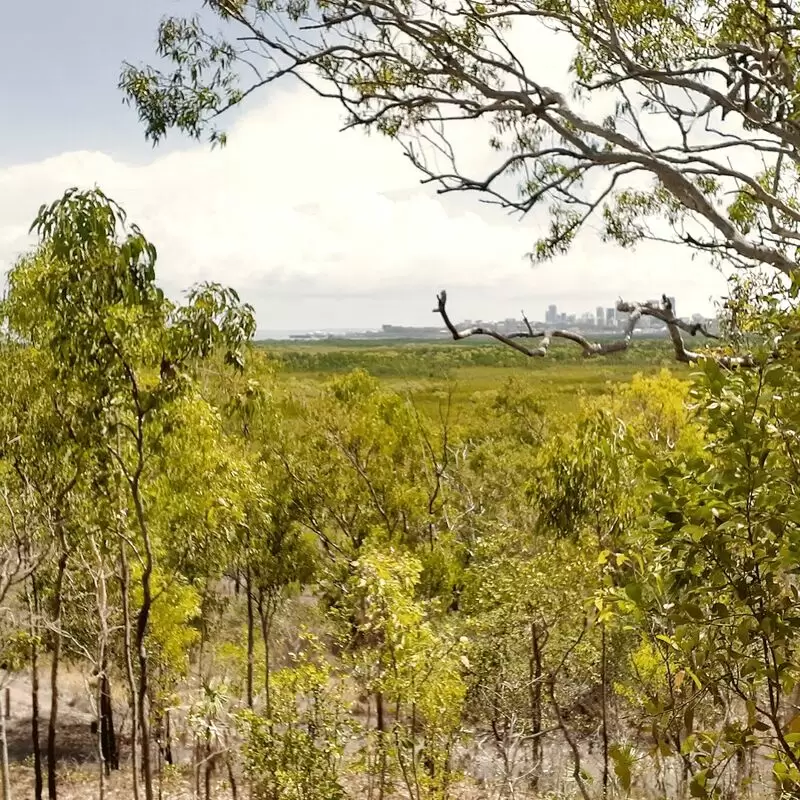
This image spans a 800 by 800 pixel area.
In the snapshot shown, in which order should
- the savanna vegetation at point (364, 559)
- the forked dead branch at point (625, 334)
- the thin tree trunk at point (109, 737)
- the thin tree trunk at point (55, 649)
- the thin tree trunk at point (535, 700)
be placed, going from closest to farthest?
the savanna vegetation at point (364, 559) → the forked dead branch at point (625, 334) → the thin tree trunk at point (55, 649) → the thin tree trunk at point (535, 700) → the thin tree trunk at point (109, 737)

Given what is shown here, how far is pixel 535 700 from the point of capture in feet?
35.8

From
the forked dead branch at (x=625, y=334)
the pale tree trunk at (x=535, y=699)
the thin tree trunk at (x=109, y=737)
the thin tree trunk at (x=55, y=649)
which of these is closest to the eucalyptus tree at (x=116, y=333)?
the forked dead branch at (x=625, y=334)

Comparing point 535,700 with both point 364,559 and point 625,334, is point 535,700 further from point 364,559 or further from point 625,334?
point 625,334

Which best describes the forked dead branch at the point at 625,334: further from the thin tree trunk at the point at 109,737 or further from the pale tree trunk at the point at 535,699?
the thin tree trunk at the point at 109,737

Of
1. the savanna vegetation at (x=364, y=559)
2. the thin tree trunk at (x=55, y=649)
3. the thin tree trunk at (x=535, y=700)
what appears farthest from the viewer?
the thin tree trunk at (x=535, y=700)

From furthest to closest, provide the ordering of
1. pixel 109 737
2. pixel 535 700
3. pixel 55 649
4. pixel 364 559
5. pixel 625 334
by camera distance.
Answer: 1. pixel 109 737
2. pixel 535 700
3. pixel 55 649
4. pixel 364 559
5. pixel 625 334

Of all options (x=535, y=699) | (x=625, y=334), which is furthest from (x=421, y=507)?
(x=625, y=334)

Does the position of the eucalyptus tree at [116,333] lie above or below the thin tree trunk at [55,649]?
above

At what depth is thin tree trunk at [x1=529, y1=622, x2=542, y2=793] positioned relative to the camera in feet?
31.3

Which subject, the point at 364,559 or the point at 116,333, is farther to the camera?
the point at 364,559

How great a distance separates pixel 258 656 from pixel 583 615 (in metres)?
7.54

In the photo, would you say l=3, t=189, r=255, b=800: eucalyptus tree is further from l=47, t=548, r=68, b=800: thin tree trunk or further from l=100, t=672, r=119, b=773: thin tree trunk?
l=100, t=672, r=119, b=773: thin tree trunk

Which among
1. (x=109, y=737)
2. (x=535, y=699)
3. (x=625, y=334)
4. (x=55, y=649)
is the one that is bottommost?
(x=109, y=737)

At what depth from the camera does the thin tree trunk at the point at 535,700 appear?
954 centimetres
